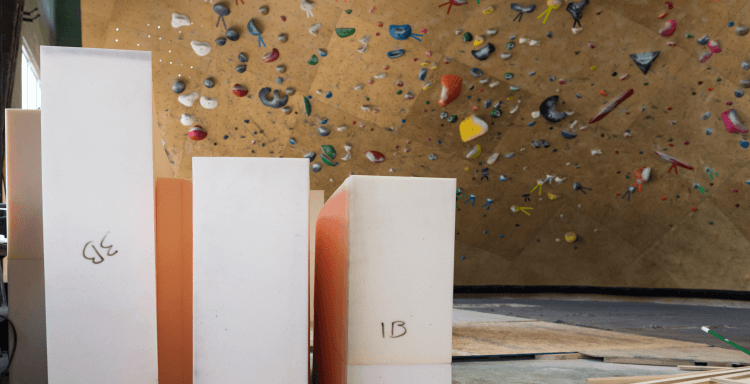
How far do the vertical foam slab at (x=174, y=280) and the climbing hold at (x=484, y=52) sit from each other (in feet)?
11.0

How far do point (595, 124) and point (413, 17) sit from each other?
78.3 inches

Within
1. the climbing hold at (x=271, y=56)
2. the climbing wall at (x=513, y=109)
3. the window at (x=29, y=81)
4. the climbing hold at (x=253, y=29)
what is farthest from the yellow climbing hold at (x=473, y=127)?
the window at (x=29, y=81)

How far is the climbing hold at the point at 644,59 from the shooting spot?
11.9 feet

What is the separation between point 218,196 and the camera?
602mm

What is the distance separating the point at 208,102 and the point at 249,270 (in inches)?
130

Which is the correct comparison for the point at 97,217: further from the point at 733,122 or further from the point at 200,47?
the point at 733,122

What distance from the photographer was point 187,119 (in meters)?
3.58

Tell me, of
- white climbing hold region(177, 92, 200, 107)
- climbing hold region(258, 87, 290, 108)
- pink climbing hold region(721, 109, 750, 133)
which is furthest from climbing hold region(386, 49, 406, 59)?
pink climbing hold region(721, 109, 750, 133)

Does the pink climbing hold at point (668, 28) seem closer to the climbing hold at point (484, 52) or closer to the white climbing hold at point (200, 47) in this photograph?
the climbing hold at point (484, 52)

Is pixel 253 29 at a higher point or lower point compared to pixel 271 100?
higher

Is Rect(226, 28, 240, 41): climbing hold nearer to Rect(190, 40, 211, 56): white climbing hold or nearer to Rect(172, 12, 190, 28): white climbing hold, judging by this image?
Rect(190, 40, 211, 56): white climbing hold

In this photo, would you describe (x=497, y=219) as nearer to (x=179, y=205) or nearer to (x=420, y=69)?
(x=420, y=69)

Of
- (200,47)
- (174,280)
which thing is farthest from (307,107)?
(174,280)

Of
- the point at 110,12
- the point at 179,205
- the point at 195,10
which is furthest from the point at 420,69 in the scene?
the point at 179,205
